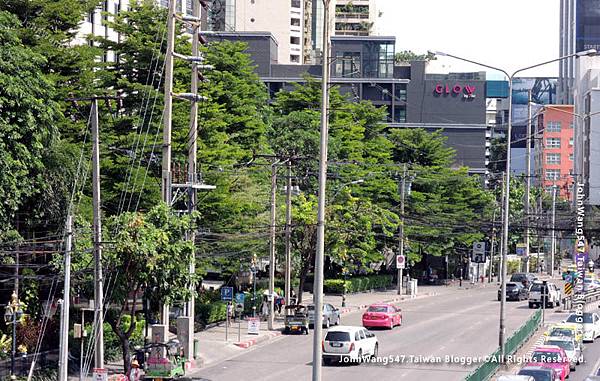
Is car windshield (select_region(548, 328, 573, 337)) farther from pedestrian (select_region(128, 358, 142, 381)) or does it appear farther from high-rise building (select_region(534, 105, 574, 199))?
high-rise building (select_region(534, 105, 574, 199))

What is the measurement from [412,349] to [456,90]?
3136 inches

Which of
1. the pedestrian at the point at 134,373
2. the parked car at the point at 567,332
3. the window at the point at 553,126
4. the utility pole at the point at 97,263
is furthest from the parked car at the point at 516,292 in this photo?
the window at the point at 553,126

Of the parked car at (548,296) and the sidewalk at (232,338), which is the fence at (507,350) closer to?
the sidewalk at (232,338)

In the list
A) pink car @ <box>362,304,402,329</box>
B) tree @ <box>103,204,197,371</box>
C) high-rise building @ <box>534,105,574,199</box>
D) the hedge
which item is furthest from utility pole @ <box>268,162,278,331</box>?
high-rise building @ <box>534,105,574,199</box>

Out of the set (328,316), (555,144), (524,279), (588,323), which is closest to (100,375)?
(328,316)

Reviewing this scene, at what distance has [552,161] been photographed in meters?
182

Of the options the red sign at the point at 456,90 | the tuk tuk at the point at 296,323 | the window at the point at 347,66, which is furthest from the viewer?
the red sign at the point at 456,90

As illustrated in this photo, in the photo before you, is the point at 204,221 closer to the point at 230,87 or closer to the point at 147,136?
the point at 147,136

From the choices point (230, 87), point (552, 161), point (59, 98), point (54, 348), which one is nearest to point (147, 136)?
point (59, 98)

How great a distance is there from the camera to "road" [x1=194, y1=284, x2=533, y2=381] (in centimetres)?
4075

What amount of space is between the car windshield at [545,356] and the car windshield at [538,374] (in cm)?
452

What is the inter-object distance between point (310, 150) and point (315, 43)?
305 ft

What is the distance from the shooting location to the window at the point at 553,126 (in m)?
181

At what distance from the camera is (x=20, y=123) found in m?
41.4
